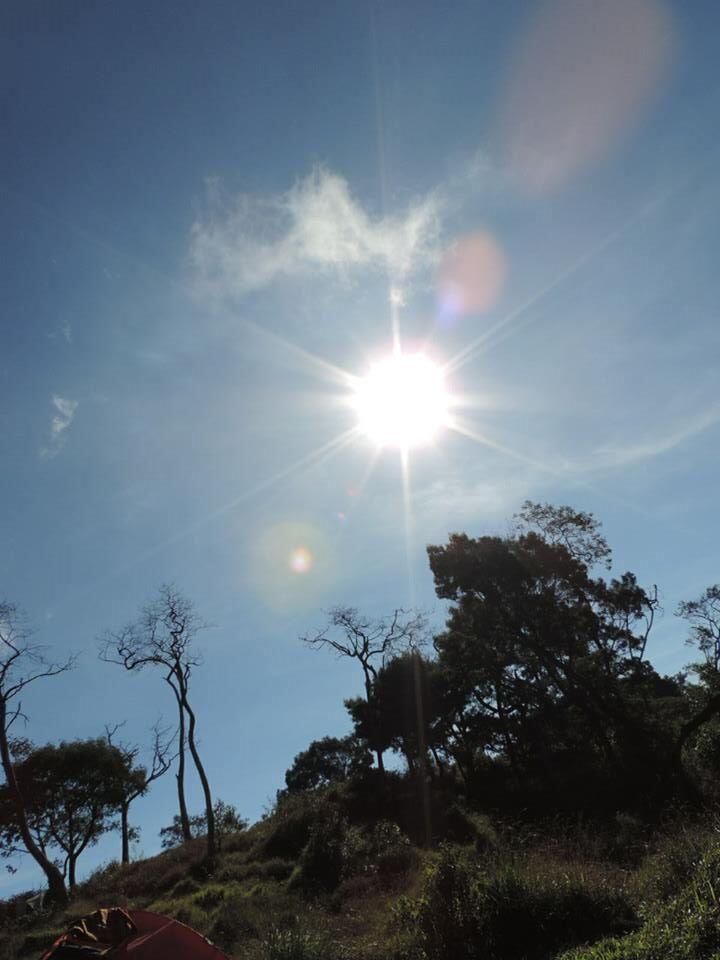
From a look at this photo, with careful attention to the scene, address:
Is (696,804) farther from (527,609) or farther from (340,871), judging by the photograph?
(340,871)

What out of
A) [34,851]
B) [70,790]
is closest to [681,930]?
[34,851]

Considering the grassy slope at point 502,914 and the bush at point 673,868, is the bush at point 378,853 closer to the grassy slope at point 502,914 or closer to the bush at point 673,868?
the grassy slope at point 502,914

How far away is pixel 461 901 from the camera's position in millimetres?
9734

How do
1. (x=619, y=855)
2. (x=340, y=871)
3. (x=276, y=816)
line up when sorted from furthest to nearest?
(x=276, y=816) < (x=340, y=871) < (x=619, y=855)

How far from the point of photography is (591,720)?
30.1 meters

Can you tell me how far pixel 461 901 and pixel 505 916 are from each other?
0.79m

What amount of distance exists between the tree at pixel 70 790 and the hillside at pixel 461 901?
12.4 m

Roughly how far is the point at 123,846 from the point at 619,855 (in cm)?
3162

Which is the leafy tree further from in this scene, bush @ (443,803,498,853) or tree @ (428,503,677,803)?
bush @ (443,803,498,853)

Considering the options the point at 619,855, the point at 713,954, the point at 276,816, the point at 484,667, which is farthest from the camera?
the point at 484,667

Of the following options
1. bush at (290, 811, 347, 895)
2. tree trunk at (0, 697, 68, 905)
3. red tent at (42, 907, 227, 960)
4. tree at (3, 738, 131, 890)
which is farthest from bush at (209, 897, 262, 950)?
tree at (3, 738, 131, 890)

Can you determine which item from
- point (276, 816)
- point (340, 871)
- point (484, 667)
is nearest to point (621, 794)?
point (484, 667)

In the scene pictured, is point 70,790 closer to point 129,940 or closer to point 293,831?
point 293,831

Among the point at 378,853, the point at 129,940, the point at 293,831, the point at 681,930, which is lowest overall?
the point at 681,930
